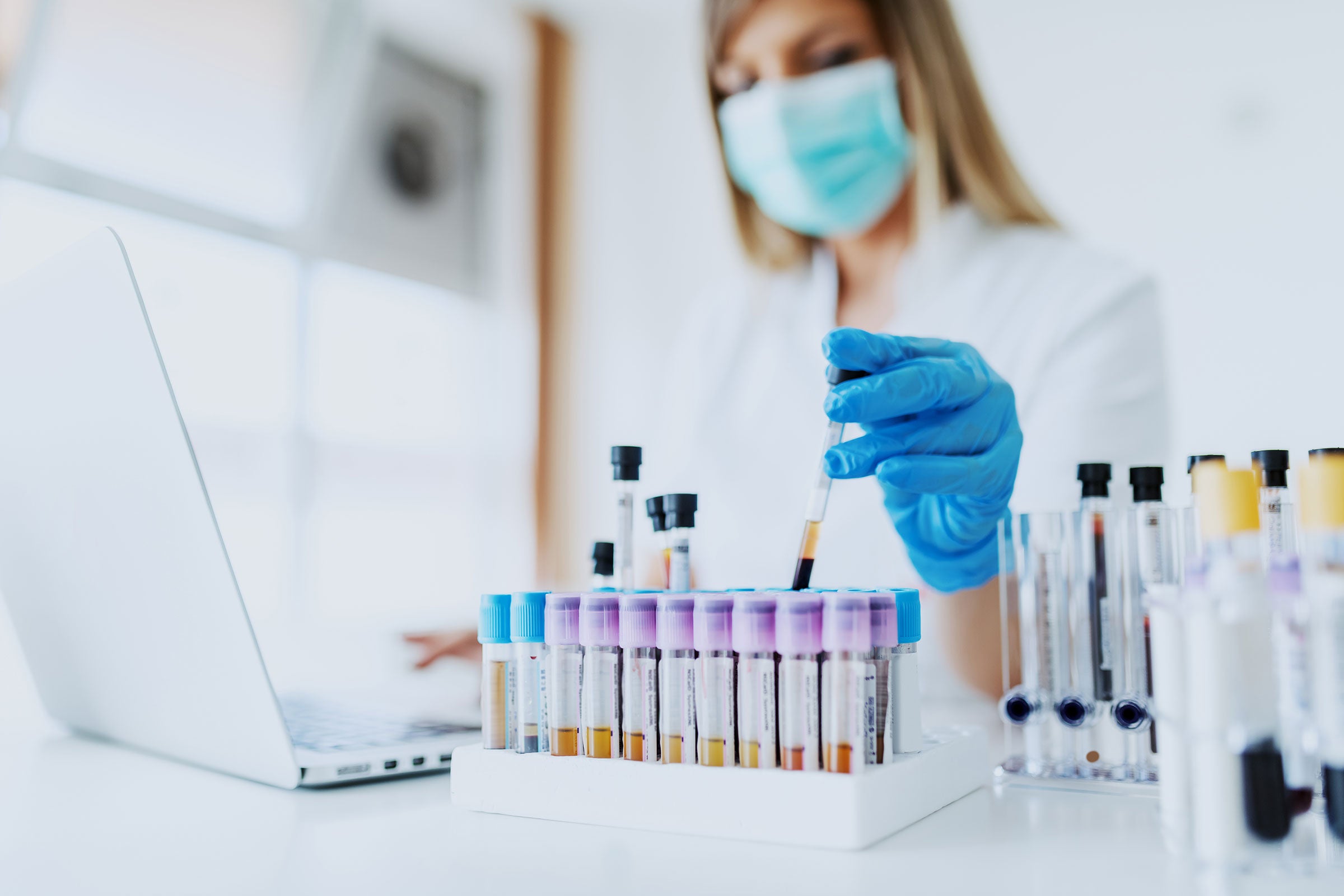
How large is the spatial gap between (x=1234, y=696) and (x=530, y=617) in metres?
0.47

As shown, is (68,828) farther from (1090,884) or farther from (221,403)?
(221,403)

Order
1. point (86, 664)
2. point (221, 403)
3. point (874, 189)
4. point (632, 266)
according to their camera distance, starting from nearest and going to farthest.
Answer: point (86, 664) → point (874, 189) → point (221, 403) → point (632, 266)

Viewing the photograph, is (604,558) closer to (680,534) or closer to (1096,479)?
(680,534)

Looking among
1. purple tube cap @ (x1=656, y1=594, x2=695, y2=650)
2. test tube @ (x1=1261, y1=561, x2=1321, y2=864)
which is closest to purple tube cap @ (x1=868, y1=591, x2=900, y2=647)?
purple tube cap @ (x1=656, y1=594, x2=695, y2=650)

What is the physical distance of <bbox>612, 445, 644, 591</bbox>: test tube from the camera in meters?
0.90

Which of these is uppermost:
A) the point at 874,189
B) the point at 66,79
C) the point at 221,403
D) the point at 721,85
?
the point at 66,79

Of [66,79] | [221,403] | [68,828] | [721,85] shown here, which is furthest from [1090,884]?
[66,79]

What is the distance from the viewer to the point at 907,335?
1.60m

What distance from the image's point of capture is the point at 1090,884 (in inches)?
21.4

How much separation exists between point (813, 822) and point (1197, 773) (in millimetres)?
227

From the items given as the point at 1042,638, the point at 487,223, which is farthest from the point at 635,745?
the point at 487,223

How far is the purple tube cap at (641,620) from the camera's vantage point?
2.28 ft

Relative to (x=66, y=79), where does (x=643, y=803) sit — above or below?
below

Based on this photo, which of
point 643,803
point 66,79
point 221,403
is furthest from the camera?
point 221,403
